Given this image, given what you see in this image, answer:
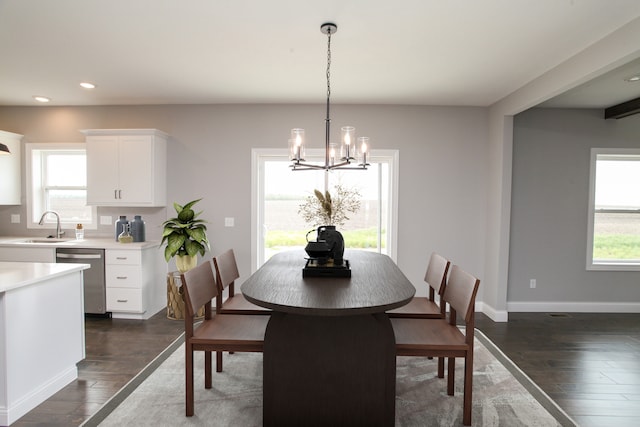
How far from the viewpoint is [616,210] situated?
4328 mm

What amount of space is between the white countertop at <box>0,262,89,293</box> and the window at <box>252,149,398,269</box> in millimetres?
2115

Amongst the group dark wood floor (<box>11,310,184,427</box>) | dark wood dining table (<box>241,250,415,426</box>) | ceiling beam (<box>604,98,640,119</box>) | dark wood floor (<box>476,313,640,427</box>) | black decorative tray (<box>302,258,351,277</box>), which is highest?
ceiling beam (<box>604,98,640,119</box>)

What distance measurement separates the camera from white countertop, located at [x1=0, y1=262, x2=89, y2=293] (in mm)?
2092

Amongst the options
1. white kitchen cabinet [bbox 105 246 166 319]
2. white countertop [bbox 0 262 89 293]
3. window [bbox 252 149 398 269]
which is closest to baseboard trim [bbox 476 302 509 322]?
window [bbox 252 149 398 269]

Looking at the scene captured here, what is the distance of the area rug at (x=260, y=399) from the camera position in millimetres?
2145

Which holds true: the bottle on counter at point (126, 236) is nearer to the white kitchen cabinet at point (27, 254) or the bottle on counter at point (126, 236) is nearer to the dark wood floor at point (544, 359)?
the white kitchen cabinet at point (27, 254)

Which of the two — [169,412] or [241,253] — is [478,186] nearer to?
[241,253]

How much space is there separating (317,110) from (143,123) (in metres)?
2.17

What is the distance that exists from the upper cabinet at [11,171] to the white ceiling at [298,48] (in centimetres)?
62

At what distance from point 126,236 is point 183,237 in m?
0.78

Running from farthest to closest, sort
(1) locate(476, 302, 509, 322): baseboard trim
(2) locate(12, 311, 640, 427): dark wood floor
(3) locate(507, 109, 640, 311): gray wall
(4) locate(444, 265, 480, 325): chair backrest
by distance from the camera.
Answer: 1. (3) locate(507, 109, 640, 311): gray wall
2. (1) locate(476, 302, 509, 322): baseboard trim
3. (2) locate(12, 311, 640, 427): dark wood floor
4. (4) locate(444, 265, 480, 325): chair backrest

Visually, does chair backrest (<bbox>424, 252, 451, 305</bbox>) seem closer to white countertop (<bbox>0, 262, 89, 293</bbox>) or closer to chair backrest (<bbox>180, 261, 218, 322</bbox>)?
chair backrest (<bbox>180, 261, 218, 322</bbox>)

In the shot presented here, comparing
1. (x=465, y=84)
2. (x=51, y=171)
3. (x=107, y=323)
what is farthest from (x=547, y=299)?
(x=51, y=171)

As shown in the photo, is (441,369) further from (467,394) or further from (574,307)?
(574,307)
